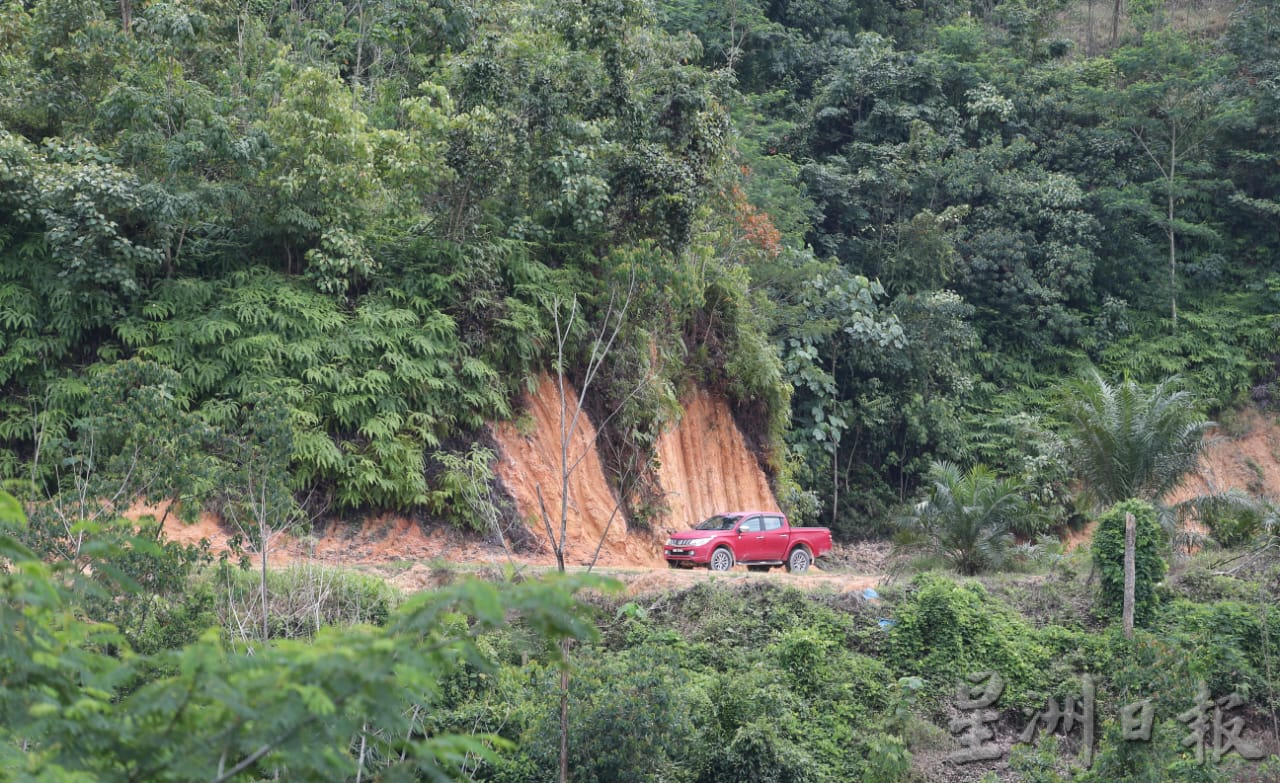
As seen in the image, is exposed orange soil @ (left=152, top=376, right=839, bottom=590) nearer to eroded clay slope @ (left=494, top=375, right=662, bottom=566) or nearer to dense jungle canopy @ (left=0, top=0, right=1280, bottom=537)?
eroded clay slope @ (left=494, top=375, right=662, bottom=566)

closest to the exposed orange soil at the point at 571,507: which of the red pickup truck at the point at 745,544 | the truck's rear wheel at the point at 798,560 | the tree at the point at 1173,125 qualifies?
the red pickup truck at the point at 745,544

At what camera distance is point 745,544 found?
22.7 m

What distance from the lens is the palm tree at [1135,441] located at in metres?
21.8

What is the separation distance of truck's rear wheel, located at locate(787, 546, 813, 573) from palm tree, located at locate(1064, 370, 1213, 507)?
18.6ft

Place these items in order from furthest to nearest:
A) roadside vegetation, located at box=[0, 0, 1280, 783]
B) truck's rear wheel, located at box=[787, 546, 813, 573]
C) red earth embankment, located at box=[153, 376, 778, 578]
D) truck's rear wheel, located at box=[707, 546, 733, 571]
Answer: truck's rear wheel, located at box=[787, 546, 813, 573] → truck's rear wheel, located at box=[707, 546, 733, 571] → red earth embankment, located at box=[153, 376, 778, 578] → roadside vegetation, located at box=[0, 0, 1280, 783]

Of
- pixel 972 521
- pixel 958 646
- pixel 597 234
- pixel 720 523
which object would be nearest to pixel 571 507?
pixel 720 523

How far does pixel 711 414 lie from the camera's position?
1145 inches

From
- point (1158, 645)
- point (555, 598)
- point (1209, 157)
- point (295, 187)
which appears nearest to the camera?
point (555, 598)

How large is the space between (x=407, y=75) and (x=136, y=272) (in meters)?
9.73

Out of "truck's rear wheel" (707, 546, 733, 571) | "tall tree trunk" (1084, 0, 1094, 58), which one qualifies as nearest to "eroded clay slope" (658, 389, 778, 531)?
"truck's rear wheel" (707, 546, 733, 571)

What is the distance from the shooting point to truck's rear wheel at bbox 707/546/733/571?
22.1 meters

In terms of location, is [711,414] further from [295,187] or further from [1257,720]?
[1257,720]

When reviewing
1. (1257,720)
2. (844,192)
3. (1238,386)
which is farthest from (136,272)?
(1238,386)

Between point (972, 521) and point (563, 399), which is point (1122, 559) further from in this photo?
point (563, 399)
